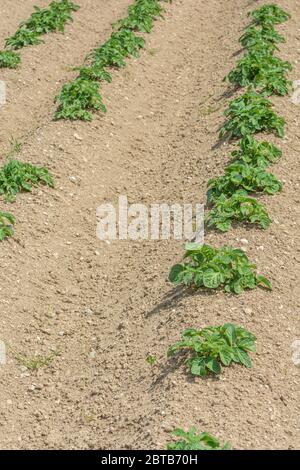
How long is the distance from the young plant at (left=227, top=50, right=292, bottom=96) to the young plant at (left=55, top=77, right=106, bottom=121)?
6.00 feet

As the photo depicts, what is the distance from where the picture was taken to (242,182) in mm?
7629

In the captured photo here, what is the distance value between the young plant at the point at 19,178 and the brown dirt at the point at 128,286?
0.13 metres

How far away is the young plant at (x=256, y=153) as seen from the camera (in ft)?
26.2

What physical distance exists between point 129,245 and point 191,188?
956 millimetres

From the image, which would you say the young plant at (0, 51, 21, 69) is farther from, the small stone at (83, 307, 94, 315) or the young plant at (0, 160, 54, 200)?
the small stone at (83, 307, 94, 315)

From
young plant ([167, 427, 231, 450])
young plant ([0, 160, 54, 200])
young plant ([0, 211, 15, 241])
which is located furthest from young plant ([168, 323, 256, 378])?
young plant ([0, 160, 54, 200])

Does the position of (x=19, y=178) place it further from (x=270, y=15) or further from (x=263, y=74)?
(x=270, y=15)

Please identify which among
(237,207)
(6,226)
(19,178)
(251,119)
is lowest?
(6,226)

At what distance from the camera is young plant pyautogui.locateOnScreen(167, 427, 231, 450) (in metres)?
4.70

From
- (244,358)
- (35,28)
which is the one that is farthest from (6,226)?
(35,28)

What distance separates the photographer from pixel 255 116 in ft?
28.8

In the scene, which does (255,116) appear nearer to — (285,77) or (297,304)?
(285,77)

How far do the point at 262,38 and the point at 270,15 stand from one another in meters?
1.14
